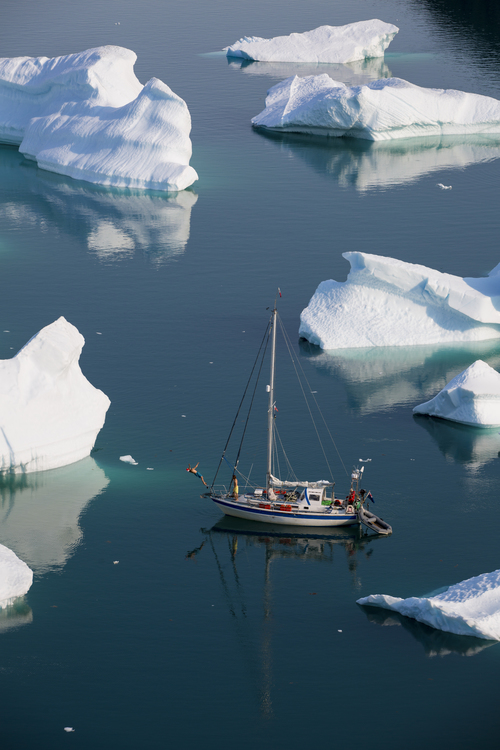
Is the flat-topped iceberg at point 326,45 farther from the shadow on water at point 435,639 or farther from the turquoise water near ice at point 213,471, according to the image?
the shadow on water at point 435,639

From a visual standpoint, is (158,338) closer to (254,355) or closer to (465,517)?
(254,355)

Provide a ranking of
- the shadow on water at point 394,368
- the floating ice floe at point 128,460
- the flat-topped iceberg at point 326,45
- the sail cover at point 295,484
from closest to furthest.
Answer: the sail cover at point 295,484, the floating ice floe at point 128,460, the shadow on water at point 394,368, the flat-topped iceberg at point 326,45

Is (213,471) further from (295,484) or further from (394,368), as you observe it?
(394,368)

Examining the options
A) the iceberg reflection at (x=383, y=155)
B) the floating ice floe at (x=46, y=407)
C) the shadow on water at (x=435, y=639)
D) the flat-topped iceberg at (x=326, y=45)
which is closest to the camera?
the shadow on water at (x=435, y=639)

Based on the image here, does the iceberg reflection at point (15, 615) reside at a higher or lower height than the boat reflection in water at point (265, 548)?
higher

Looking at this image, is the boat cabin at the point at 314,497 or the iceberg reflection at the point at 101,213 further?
the iceberg reflection at the point at 101,213

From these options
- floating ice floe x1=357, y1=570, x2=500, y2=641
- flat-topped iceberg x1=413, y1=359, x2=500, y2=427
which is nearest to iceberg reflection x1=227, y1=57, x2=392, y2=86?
flat-topped iceberg x1=413, y1=359, x2=500, y2=427

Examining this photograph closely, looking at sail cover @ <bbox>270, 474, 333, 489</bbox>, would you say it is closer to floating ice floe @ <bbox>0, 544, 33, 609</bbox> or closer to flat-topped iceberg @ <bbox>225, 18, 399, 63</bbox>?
floating ice floe @ <bbox>0, 544, 33, 609</bbox>

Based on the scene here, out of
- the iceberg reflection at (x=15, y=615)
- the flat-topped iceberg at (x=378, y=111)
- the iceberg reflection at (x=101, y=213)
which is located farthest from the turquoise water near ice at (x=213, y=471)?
the flat-topped iceberg at (x=378, y=111)
